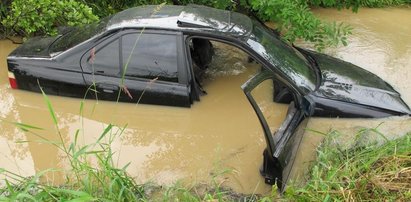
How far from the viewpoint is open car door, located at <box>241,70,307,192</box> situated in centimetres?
354

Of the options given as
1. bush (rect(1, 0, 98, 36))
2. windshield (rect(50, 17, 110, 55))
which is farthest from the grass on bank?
bush (rect(1, 0, 98, 36))

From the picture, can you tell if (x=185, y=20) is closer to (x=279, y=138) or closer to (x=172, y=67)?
(x=172, y=67)

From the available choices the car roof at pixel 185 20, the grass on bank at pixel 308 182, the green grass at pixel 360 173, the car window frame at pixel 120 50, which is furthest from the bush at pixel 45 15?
the green grass at pixel 360 173

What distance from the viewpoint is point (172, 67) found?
14.7ft

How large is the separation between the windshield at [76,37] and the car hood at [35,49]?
0.30 feet

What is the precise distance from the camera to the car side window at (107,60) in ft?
14.9

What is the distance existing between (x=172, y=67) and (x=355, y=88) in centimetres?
193

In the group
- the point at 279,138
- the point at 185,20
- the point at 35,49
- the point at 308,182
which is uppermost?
the point at 185,20

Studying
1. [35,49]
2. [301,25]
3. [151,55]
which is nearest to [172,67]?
[151,55]

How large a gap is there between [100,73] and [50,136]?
84 cm

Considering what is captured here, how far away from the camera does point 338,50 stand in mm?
6227

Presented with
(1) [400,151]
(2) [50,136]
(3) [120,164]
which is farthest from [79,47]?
(1) [400,151]

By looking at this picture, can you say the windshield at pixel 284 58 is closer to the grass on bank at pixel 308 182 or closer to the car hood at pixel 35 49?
the grass on bank at pixel 308 182

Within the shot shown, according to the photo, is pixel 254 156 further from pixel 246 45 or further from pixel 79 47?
pixel 79 47
